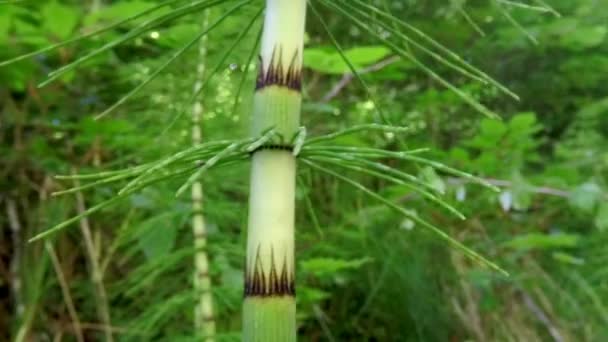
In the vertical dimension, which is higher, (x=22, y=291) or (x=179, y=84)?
(x=179, y=84)

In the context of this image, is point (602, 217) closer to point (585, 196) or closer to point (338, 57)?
point (585, 196)

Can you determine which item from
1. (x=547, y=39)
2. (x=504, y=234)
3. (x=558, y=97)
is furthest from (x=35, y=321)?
(x=558, y=97)

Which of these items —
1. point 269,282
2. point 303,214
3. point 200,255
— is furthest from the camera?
point 303,214

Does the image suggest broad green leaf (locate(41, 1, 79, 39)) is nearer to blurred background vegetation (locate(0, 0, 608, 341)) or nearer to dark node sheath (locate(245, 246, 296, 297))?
blurred background vegetation (locate(0, 0, 608, 341))

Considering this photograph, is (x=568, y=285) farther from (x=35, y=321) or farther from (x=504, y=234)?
(x=35, y=321)

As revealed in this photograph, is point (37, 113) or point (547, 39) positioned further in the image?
point (547, 39)

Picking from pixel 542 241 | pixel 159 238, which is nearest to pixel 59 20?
pixel 159 238

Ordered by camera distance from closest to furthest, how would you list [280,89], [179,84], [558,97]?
[280,89] → [179,84] → [558,97]
